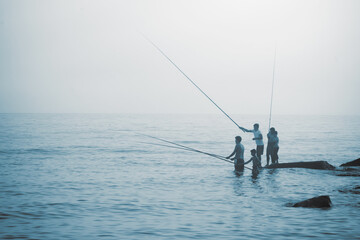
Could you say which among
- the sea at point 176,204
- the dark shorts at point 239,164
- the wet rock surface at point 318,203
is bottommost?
the sea at point 176,204

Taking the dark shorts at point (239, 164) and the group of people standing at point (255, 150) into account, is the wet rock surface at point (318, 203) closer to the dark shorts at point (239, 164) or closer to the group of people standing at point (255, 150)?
the group of people standing at point (255, 150)

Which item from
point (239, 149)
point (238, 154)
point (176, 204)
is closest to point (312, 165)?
point (238, 154)

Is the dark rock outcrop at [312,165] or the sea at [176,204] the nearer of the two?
the sea at [176,204]

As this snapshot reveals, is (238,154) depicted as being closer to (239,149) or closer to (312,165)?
(239,149)

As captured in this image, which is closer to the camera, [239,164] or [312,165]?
[239,164]

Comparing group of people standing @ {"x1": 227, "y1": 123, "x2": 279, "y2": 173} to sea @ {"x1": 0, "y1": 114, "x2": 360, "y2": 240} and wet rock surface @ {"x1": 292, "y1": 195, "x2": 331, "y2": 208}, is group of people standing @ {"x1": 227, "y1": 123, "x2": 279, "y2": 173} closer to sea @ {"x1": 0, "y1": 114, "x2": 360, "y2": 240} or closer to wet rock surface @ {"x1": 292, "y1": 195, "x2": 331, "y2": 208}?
sea @ {"x1": 0, "y1": 114, "x2": 360, "y2": 240}

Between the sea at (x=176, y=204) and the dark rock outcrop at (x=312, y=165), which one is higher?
the dark rock outcrop at (x=312, y=165)

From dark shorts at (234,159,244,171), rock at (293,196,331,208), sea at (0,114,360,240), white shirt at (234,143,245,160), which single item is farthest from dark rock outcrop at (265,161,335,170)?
rock at (293,196,331,208)

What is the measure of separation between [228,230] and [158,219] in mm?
1894

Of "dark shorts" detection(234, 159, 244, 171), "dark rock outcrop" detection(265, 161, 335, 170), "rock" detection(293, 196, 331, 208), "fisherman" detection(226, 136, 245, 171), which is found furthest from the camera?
"dark rock outcrop" detection(265, 161, 335, 170)

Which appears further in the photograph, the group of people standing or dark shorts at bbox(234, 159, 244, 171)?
dark shorts at bbox(234, 159, 244, 171)

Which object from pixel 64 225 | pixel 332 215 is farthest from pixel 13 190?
pixel 332 215

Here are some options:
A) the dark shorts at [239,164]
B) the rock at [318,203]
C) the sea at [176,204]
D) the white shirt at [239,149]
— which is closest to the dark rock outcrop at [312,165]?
the sea at [176,204]

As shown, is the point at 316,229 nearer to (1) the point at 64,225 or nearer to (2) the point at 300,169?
(1) the point at 64,225
